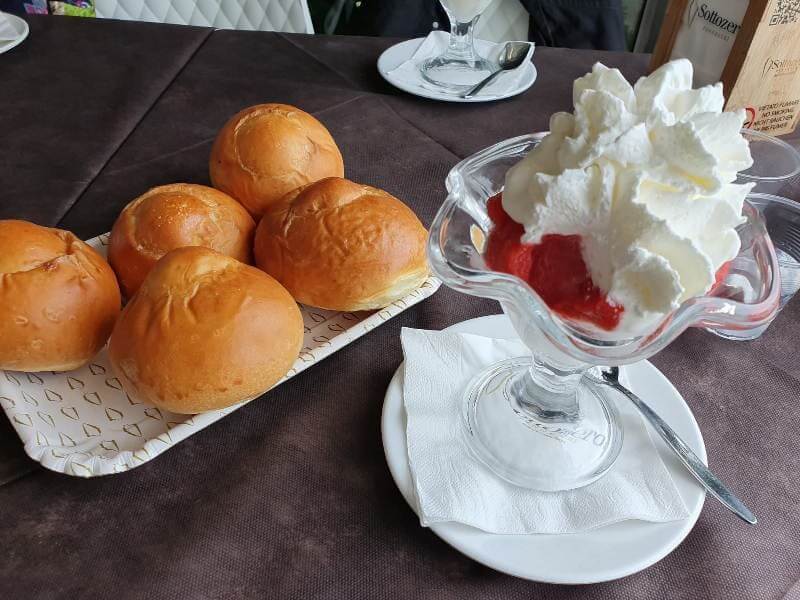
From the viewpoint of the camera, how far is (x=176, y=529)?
42cm

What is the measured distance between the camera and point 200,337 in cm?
44

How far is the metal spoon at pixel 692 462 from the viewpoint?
43 cm

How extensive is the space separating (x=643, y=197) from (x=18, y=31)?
98 centimetres

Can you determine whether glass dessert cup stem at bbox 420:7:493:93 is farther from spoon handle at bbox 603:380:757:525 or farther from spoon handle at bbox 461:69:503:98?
spoon handle at bbox 603:380:757:525

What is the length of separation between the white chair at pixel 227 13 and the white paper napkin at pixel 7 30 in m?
0.44

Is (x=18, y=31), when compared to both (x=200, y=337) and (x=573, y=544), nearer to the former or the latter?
(x=200, y=337)

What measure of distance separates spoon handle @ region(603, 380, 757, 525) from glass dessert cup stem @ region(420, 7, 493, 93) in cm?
61

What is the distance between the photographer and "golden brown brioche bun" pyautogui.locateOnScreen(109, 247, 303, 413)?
0.43 meters

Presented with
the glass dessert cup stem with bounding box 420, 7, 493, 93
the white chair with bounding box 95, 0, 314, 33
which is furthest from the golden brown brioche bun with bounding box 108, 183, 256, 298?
the white chair with bounding box 95, 0, 314, 33

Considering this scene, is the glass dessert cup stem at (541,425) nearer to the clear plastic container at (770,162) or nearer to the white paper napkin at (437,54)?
the clear plastic container at (770,162)

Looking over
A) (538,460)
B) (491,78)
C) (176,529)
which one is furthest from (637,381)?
(491,78)

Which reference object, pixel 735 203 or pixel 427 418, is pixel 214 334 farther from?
pixel 735 203

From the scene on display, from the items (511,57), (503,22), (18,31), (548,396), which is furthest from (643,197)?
(503,22)

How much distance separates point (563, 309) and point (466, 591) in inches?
6.9
